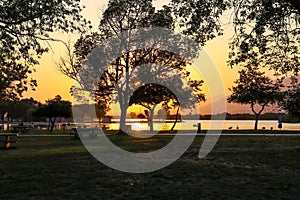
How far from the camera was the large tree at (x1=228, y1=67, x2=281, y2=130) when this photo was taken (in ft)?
179

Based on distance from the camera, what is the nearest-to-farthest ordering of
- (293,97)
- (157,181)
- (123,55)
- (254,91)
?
(157,181) < (293,97) < (123,55) < (254,91)

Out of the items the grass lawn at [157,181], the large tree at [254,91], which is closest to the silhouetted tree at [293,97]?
the grass lawn at [157,181]

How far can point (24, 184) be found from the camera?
902 centimetres

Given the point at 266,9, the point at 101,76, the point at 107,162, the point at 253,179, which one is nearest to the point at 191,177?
the point at 253,179

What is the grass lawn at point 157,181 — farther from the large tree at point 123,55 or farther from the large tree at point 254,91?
the large tree at point 254,91

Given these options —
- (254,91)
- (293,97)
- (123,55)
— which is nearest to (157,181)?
(293,97)

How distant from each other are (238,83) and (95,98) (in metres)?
28.1

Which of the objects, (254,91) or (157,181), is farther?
(254,91)

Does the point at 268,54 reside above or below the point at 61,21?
below

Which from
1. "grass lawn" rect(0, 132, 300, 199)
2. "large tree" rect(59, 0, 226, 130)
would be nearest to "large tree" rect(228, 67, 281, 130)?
"large tree" rect(59, 0, 226, 130)

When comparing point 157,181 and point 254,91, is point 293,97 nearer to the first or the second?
point 157,181

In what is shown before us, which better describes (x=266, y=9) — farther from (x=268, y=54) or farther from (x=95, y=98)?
(x=95, y=98)

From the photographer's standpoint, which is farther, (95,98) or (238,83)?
(238,83)

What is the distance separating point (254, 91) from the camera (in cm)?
5538
